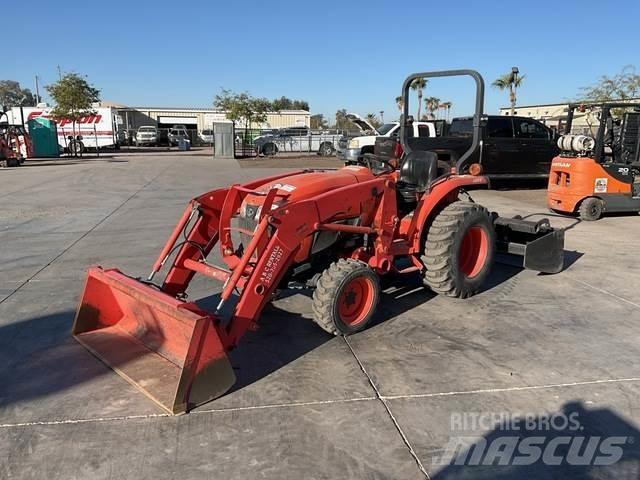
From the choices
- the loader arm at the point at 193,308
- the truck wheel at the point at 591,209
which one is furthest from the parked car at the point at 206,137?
the loader arm at the point at 193,308

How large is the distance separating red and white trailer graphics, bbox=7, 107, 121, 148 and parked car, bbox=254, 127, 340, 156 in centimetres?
1192

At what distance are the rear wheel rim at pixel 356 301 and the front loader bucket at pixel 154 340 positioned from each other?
1.25m

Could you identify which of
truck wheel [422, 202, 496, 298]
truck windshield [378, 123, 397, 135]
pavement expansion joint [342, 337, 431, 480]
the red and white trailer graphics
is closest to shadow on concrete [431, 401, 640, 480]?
pavement expansion joint [342, 337, 431, 480]

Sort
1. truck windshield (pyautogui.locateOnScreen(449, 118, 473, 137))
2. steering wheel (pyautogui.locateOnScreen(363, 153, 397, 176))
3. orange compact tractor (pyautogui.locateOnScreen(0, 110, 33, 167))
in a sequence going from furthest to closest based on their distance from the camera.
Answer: orange compact tractor (pyautogui.locateOnScreen(0, 110, 33, 167))
truck windshield (pyautogui.locateOnScreen(449, 118, 473, 137))
steering wheel (pyautogui.locateOnScreen(363, 153, 397, 176))

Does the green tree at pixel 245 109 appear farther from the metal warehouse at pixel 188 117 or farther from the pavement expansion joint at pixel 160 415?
the pavement expansion joint at pixel 160 415

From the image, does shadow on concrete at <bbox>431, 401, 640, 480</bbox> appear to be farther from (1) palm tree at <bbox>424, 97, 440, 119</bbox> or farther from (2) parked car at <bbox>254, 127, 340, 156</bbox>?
(1) palm tree at <bbox>424, 97, 440, 119</bbox>

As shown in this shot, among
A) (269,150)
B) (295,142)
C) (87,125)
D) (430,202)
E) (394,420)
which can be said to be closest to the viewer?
(394,420)

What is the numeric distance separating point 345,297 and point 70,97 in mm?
34689

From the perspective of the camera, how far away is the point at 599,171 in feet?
32.1

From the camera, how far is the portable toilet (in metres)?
31.7

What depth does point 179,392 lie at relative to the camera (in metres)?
3.18

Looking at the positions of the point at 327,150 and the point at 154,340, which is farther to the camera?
the point at 327,150

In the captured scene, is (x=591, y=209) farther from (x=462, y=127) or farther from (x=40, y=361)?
(x=40, y=361)

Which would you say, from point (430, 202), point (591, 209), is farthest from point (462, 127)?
point (430, 202)
